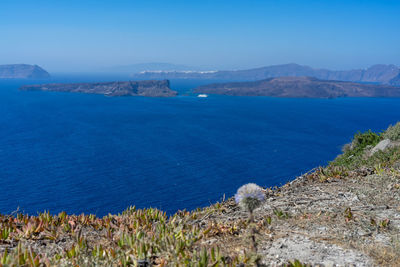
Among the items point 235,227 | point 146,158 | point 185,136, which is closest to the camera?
point 235,227

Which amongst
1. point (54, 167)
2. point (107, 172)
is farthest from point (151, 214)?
point (54, 167)

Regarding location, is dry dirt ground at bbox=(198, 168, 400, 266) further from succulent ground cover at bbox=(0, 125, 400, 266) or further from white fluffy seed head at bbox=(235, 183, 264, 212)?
white fluffy seed head at bbox=(235, 183, 264, 212)

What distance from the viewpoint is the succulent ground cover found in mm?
4406

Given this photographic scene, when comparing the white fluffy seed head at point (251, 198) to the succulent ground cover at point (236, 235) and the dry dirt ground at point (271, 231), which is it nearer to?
the succulent ground cover at point (236, 235)

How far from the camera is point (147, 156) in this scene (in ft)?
222

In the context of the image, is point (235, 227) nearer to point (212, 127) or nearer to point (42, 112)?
point (212, 127)

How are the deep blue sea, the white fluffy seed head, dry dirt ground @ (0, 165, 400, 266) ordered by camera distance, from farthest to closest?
1. the deep blue sea
2. dry dirt ground @ (0, 165, 400, 266)
3. the white fluffy seed head

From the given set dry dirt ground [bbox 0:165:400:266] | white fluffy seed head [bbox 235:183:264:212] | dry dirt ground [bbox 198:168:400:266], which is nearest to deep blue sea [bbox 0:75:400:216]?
dry dirt ground [bbox 198:168:400:266]

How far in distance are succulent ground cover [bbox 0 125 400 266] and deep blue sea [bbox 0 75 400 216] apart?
26.5 meters

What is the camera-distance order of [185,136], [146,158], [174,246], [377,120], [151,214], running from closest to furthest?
[174,246] < [151,214] < [146,158] < [185,136] < [377,120]

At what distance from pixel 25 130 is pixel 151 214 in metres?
95.8

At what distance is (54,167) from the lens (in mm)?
58844

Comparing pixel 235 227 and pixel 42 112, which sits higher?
pixel 235 227

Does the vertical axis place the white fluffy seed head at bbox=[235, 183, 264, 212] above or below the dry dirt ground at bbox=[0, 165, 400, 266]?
above
